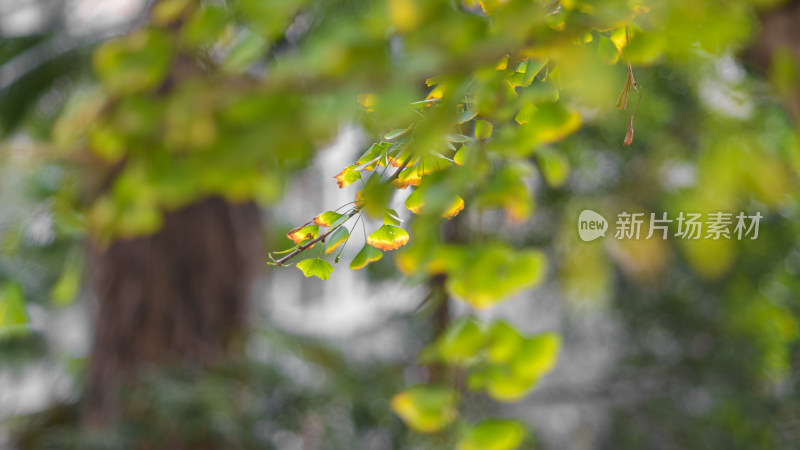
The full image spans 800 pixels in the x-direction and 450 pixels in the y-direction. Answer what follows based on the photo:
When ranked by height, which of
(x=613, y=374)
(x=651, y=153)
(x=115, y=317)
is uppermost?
(x=115, y=317)

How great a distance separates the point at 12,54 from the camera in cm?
131

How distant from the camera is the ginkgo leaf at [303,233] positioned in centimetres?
32

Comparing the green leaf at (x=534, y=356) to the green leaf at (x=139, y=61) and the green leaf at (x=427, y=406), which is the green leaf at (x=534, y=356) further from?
the green leaf at (x=139, y=61)

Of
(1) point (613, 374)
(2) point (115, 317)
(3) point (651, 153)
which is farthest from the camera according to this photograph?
(1) point (613, 374)

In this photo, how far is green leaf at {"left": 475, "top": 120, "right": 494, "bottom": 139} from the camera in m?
0.33

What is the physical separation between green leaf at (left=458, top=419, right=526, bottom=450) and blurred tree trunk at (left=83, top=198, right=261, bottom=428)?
39.8 inches

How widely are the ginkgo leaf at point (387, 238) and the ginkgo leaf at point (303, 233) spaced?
3 cm

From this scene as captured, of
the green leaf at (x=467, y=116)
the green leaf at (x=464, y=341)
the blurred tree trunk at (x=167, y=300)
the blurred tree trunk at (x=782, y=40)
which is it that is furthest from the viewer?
the blurred tree trunk at (x=167, y=300)

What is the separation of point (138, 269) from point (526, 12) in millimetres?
1304

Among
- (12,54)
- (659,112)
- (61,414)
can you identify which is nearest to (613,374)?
(659,112)

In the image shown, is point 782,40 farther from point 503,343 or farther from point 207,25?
point 207,25

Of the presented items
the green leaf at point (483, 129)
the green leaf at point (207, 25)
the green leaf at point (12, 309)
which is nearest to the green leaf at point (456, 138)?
the green leaf at point (483, 129)

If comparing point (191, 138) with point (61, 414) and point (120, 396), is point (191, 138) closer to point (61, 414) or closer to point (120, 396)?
point (120, 396)

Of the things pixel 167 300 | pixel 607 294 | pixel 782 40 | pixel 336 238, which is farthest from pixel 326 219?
pixel 607 294
